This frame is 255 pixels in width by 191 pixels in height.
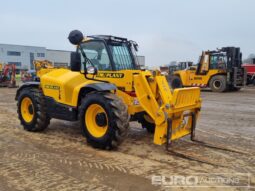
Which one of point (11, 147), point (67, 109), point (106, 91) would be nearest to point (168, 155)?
point (106, 91)

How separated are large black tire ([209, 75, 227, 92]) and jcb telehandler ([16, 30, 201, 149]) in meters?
12.6

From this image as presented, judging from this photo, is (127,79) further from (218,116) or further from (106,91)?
(218,116)

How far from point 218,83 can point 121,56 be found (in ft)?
44.2

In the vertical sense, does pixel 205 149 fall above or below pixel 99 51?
below

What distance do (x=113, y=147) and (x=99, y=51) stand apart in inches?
82.2

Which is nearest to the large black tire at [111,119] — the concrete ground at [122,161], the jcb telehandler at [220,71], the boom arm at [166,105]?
the concrete ground at [122,161]

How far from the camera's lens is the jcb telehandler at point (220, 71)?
18.0 meters

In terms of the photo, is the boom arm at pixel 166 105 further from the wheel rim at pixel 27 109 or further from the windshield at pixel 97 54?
the wheel rim at pixel 27 109

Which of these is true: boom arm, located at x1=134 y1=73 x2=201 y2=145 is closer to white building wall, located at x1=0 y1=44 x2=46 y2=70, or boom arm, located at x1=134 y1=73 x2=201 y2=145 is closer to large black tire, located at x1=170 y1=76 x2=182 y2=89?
large black tire, located at x1=170 y1=76 x2=182 y2=89

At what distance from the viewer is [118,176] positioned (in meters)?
4.32

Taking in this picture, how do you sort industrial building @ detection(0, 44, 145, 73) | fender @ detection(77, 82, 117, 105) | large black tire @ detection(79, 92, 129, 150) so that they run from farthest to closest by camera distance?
industrial building @ detection(0, 44, 145, 73), fender @ detection(77, 82, 117, 105), large black tire @ detection(79, 92, 129, 150)

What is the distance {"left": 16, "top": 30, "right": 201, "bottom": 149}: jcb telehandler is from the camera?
17.5 ft
